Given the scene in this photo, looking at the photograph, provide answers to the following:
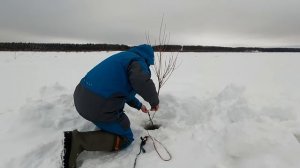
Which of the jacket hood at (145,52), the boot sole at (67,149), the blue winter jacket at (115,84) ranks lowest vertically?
the boot sole at (67,149)

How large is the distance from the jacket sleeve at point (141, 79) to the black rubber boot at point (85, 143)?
62 cm

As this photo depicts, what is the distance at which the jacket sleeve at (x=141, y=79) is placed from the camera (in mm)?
3098

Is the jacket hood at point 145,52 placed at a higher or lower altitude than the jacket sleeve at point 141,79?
higher

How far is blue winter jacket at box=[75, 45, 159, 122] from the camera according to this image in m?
3.14

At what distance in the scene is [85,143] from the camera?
326cm

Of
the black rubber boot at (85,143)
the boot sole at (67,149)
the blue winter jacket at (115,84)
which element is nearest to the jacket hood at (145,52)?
the blue winter jacket at (115,84)

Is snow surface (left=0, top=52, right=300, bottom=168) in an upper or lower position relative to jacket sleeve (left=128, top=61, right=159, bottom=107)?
lower

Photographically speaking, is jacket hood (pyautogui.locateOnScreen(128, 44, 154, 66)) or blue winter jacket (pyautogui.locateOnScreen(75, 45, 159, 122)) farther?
jacket hood (pyautogui.locateOnScreen(128, 44, 154, 66))

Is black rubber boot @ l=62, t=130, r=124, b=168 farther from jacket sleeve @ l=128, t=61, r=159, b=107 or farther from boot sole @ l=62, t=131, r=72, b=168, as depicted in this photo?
jacket sleeve @ l=128, t=61, r=159, b=107

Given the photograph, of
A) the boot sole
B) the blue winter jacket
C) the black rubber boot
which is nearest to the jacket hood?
the blue winter jacket

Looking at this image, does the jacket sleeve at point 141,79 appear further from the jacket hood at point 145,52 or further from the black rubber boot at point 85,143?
the black rubber boot at point 85,143

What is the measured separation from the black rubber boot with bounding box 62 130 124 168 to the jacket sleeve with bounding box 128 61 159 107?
0.62 m

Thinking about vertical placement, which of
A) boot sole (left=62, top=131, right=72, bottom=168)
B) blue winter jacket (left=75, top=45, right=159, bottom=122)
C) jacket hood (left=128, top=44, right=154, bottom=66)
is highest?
jacket hood (left=128, top=44, right=154, bottom=66)

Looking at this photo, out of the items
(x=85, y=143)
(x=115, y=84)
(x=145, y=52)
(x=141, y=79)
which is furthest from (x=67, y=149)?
(x=145, y=52)
